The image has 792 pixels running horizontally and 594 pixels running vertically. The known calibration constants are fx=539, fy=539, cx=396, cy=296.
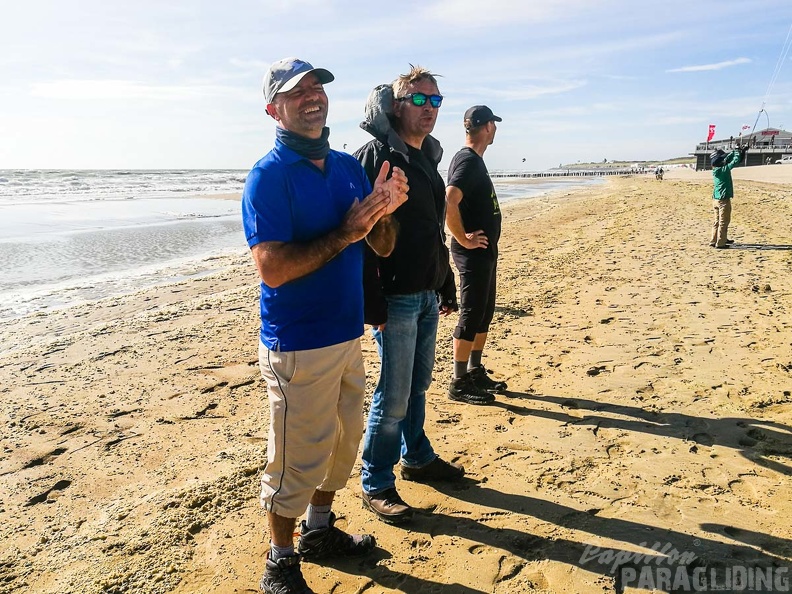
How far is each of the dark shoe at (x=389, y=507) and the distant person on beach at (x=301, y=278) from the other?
662mm

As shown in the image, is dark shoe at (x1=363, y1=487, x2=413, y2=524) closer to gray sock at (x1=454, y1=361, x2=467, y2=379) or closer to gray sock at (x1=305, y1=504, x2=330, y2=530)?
gray sock at (x1=305, y1=504, x2=330, y2=530)

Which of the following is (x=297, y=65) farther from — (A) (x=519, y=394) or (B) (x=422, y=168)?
(A) (x=519, y=394)

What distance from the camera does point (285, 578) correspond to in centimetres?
244

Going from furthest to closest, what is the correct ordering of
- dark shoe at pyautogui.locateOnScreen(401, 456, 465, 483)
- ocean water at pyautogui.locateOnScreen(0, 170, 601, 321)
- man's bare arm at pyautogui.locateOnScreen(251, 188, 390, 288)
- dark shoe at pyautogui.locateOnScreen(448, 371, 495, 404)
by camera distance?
1. ocean water at pyautogui.locateOnScreen(0, 170, 601, 321)
2. dark shoe at pyautogui.locateOnScreen(448, 371, 495, 404)
3. dark shoe at pyautogui.locateOnScreen(401, 456, 465, 483)
4. man's bare arm at pyautogui.locateOnScreen(251, 188, 390, 288)

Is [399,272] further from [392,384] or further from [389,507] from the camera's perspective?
[389,507]

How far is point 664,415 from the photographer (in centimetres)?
408

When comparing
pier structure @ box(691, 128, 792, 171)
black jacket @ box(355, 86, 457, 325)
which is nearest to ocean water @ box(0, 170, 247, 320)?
black jacket @ box(355, 86, 457, 325)

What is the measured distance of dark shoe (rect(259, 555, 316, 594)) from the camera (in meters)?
2.44

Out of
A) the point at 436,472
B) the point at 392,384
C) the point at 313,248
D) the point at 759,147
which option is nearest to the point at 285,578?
the point at 392,384

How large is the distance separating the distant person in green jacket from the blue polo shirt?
997 cm

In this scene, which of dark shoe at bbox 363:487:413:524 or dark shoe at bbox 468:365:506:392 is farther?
dark shoe at bbox 468:365:506:392

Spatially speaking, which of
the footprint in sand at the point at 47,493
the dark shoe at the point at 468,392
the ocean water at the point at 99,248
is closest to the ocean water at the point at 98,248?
the ocean water at the point at 99,248

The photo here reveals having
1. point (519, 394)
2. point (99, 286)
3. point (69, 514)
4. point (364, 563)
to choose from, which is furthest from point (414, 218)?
point (99, 286)

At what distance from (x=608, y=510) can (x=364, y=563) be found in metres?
1.39
